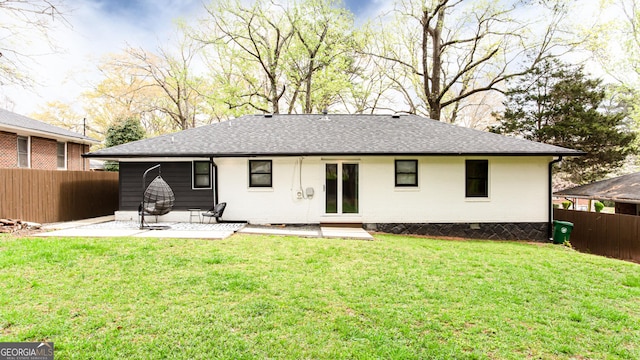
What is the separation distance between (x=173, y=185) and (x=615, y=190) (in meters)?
16.7

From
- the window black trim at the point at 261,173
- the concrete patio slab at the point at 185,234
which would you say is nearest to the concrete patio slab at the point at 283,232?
the concrete patio slab at the point at 185,234

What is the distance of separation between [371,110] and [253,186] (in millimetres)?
17330

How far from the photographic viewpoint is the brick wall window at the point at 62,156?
16188 millimetres

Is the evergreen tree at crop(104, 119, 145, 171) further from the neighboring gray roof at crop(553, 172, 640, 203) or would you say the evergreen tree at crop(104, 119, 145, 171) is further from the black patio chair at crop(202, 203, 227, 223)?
the neighboring gray roof at crop(553, 172, 640, 203)

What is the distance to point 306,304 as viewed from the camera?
3828 millimetres

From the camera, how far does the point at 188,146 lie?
33.5 feet

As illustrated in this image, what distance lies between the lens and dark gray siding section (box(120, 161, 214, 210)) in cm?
1012

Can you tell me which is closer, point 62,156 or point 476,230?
point 476,230

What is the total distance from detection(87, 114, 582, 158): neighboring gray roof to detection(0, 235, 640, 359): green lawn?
4172mm

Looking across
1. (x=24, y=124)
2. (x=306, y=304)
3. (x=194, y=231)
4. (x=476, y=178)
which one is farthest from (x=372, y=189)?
(x=24, y=124)

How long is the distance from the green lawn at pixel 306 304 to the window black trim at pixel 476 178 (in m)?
4.11

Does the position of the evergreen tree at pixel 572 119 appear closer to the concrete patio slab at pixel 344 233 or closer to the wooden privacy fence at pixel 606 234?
the wooden privacy fence at pixel 606 234

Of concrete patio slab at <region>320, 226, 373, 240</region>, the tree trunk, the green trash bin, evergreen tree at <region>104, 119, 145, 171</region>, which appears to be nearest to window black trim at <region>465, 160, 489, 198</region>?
the green trash bin

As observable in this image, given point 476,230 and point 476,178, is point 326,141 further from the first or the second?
point 476,230
